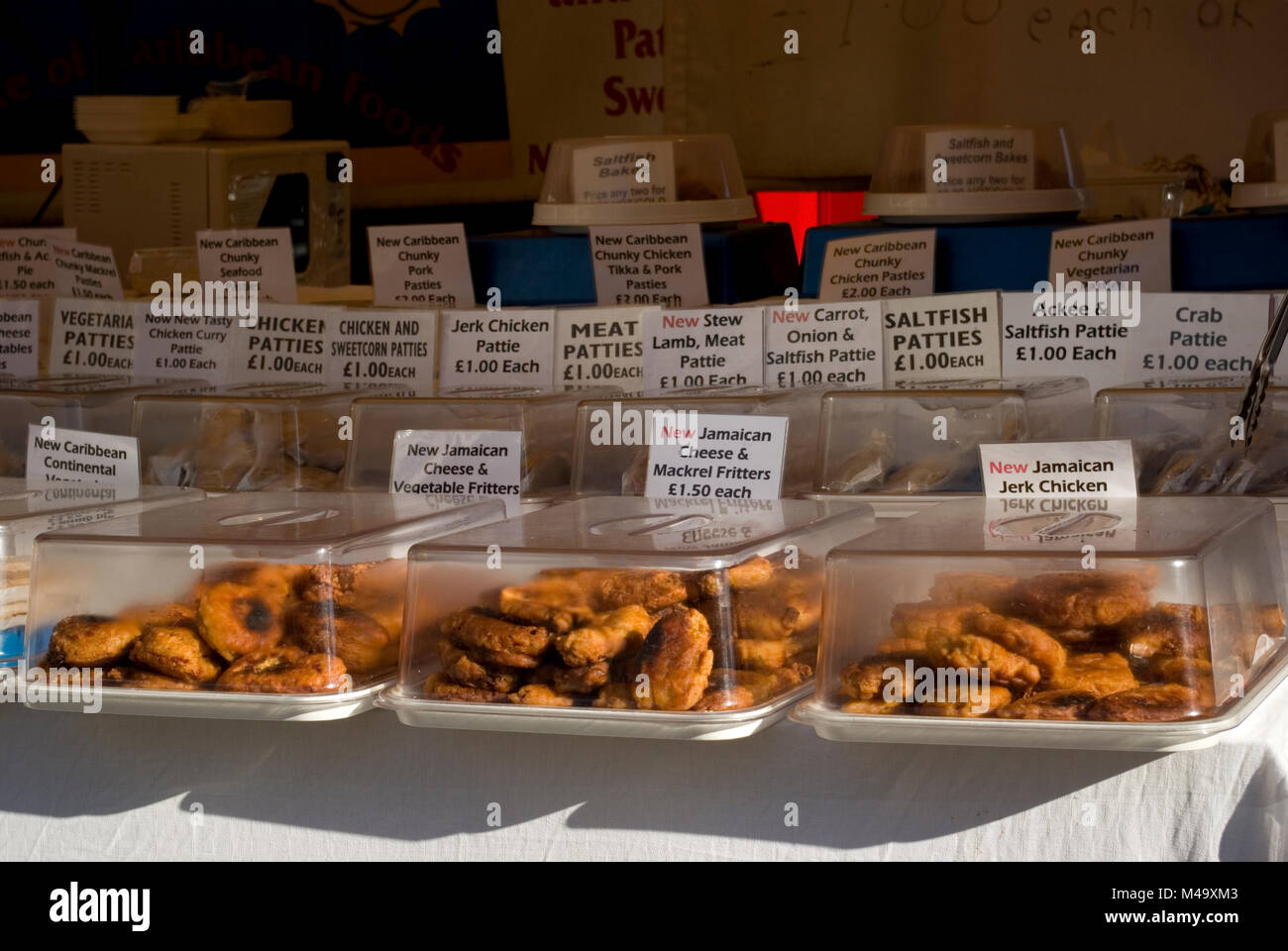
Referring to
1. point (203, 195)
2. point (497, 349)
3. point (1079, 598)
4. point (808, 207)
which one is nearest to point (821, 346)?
point (497, 349)

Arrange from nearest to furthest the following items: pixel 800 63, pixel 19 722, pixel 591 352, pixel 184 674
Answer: pixel 184 674 < pixel 19 722 < pixel 591 352 < pixel 800 63

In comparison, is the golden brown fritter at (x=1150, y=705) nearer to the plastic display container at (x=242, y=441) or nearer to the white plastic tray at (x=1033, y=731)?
the white plastic tray at (x=1033, y=731)

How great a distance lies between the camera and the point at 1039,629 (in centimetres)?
104

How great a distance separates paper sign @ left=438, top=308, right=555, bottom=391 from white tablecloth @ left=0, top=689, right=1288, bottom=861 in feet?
2.61

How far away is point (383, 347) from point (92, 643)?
0.90m

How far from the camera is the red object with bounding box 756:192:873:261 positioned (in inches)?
185

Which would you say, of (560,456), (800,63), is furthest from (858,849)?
(800,63)

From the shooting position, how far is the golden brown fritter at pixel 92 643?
1.16 metres

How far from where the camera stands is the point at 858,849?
1.12m

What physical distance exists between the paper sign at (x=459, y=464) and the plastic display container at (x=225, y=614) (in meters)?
0.30

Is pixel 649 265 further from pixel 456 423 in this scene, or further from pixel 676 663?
pixel 676 663

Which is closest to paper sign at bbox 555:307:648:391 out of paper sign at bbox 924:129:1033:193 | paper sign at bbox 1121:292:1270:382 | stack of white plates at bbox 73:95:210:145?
paper sign at bbox 1121:292:1270:382
